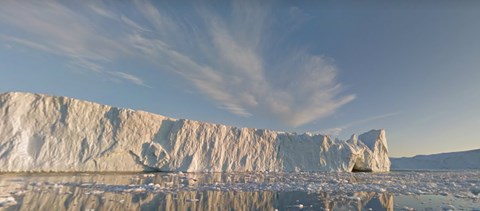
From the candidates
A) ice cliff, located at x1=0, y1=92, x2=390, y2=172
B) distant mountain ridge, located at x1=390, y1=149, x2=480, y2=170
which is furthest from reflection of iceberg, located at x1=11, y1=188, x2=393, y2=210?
distant mountain ridge, located at x1=390, y1=149, x2=480, y2=170

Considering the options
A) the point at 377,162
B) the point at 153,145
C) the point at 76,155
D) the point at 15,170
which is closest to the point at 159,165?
the point at 153,145

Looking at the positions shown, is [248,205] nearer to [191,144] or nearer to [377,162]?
[191,144]

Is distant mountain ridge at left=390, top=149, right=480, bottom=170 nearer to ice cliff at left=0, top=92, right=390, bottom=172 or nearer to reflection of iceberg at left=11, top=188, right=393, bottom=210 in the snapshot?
ice cliff at left=0, top=92, right=390, bottom=172

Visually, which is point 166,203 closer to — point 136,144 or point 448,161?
point 136,144

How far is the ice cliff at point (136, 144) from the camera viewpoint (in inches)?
614

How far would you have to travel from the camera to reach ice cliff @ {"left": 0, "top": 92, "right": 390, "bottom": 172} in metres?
15.6

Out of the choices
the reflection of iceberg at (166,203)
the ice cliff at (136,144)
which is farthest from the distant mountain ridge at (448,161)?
the reflection of iceberg at (166,203)

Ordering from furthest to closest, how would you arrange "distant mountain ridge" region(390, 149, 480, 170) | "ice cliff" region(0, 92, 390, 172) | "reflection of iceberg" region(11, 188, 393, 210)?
"distant mountain ridge" region(390, 149, 480, 170)
"ice cliff" region(0, 92, 390, 172)
"reflection of iceberg" region(11, 188, 393, 210)

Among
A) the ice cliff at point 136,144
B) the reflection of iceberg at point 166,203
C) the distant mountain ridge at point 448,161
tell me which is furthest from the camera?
the distant mountain ridge at point 448,161

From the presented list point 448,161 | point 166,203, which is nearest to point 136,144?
point 166,203

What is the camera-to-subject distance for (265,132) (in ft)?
86.6

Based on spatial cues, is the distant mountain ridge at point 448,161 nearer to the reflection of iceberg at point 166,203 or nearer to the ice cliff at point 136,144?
the ice cliff at point 136,144

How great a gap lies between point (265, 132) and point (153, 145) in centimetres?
1101

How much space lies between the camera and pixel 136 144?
1942cm
